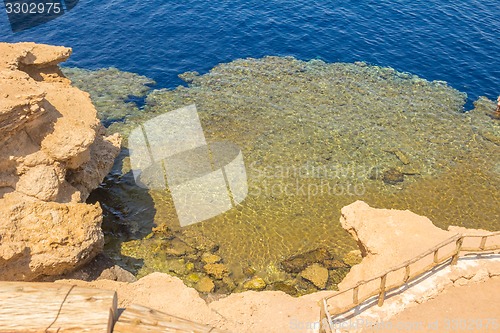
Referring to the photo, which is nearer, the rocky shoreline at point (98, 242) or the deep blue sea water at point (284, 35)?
the rocky shoreline at point (98, 242)

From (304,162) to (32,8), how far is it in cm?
3631

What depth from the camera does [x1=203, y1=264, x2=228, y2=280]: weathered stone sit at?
21.2 m

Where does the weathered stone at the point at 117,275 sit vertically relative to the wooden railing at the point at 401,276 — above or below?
below

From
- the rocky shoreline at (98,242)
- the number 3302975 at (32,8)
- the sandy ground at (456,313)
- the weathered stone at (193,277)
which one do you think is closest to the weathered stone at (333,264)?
the rocky shoreline at (98,242)

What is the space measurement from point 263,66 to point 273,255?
72.0 ft

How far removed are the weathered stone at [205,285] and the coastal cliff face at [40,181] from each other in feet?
16.2

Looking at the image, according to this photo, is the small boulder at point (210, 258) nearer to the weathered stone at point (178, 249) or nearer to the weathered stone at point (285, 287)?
the weathered stone at point (178, 249)

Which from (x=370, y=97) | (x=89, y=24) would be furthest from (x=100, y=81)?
(x=370, y=97)

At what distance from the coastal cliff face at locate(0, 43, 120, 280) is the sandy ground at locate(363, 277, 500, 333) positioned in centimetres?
1253

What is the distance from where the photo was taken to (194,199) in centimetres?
2603

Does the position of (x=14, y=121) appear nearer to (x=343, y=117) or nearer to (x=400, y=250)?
(x=400, y=250)

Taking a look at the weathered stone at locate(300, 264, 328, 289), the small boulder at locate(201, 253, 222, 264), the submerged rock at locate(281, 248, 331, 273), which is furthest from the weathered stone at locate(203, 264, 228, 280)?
the weathered stone at locate(300, 264, 328, 289)

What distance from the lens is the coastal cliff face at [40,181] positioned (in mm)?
17234

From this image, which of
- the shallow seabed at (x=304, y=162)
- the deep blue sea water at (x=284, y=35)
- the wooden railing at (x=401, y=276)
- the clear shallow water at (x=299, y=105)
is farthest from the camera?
the deep blue sea water at (x=284, y=35)
